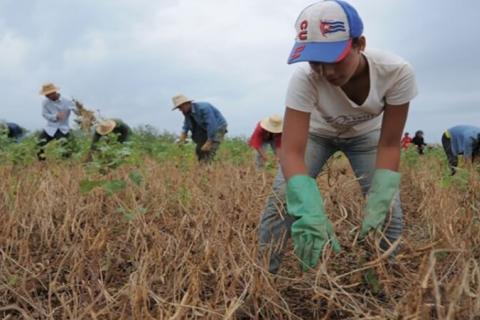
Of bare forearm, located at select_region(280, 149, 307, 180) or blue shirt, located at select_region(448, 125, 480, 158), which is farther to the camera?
blue shirt, located at select_region(448, 125, 480, 158)

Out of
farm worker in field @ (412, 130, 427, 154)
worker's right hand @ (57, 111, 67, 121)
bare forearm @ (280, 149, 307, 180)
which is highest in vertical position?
farm worker in field @ (412, 130, 427, 154)

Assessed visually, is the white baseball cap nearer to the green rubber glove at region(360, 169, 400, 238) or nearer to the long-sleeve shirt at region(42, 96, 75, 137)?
the green rubber glove at region(360, 169, 400, 238)

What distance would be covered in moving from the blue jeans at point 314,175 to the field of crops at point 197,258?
0.23 feet

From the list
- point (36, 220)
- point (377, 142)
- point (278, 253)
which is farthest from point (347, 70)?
point (36, 220)

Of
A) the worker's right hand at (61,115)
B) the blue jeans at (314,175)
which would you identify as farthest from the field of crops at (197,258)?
the worker's right hand at (61,115)

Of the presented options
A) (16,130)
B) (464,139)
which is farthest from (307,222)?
(16,130)

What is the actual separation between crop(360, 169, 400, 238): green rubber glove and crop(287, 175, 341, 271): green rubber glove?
0.14 meters

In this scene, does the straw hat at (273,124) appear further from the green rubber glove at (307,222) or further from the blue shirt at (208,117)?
the green rubber glove at (307,222)

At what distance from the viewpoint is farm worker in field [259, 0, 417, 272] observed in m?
1.65

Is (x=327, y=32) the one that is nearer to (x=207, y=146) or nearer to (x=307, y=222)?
(x=307, y=222)

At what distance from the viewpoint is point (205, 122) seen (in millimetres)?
6016

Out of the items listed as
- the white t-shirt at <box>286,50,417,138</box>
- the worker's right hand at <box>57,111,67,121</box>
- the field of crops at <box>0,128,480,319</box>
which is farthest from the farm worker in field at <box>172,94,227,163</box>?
the white t-shirt at <box>286,50,417,138</box>

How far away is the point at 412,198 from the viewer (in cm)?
421

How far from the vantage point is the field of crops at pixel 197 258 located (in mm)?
1561
